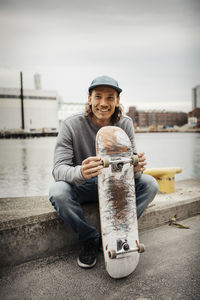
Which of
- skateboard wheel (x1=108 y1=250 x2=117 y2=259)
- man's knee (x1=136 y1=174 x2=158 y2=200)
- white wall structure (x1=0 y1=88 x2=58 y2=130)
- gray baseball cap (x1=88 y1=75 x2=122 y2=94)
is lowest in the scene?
skateboard wheel (x1=108 y1=250 x2=117 y2=259)

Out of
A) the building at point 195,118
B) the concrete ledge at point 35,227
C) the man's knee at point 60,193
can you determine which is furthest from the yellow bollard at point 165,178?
the building at point 195,118

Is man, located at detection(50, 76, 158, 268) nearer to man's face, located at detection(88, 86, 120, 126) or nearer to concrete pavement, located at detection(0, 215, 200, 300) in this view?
man's face, located at detection(88, 86, 120, 126)

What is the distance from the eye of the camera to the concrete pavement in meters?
1.69

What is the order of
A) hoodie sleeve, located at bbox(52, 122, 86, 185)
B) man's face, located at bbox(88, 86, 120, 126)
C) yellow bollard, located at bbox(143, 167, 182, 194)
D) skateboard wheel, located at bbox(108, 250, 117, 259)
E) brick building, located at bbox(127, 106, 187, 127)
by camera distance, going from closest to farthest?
skateboard wheel, located at bbox(108, 250, 117, 259), hoodie sleeve, located at bbox(52, 122, 86, 185), man's face, located at bbox(88, 86, 120, 126), yellow bollard, located at bbox(143, 167, 182, 194), brick building, located at bbox(127, 106, 187, 127)

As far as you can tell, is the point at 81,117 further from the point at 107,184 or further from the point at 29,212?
the point at 29,212

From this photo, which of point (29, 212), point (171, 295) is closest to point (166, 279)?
point (171, 295)

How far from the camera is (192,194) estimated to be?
134 inches

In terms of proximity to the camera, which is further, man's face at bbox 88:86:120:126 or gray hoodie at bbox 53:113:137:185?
man's face at bbox 88:86:120:126

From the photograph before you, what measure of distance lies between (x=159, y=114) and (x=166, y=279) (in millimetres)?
132334

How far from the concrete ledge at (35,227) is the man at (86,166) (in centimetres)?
23

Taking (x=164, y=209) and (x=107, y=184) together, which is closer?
(x=107, y=184)

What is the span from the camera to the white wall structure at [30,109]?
6425 cm

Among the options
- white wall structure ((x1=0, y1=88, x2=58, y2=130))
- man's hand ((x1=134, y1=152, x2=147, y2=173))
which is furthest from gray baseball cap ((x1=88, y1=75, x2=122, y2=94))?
white wall structure ((x1=0, y1=88, x2=58, y2=130))

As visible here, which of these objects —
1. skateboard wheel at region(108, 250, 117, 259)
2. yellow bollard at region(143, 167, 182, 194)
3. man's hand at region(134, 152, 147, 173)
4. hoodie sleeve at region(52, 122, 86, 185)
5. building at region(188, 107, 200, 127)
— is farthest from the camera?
building at region(188, 107, 200, 127)
